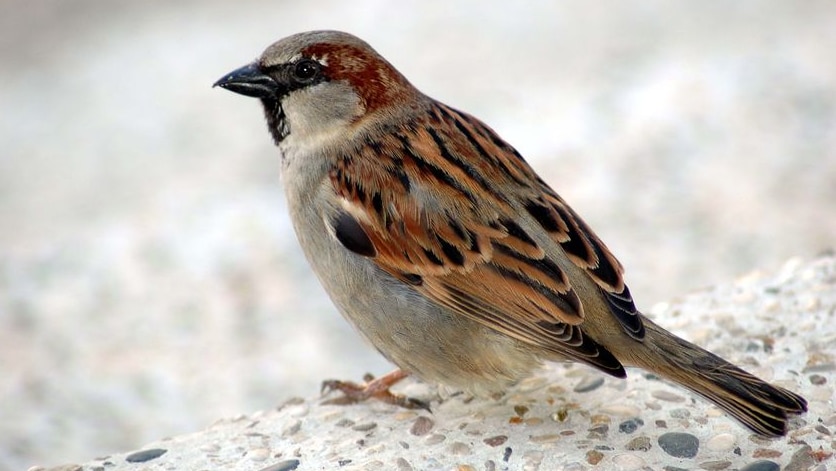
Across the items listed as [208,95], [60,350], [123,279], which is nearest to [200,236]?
[123,279]

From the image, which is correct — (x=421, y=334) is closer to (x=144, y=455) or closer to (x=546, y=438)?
(x=546, y=438)

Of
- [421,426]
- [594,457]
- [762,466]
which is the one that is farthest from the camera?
[421,426]

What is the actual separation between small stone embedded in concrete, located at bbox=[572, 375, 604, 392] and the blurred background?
157 cm

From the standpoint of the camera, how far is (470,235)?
3.53m

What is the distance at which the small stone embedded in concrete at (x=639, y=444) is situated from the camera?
A: 337cm

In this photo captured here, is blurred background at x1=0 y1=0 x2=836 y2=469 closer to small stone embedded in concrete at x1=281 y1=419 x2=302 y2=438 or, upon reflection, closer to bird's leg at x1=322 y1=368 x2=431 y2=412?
bird's leg at x1=322 y1=368 x2=431 y2=412

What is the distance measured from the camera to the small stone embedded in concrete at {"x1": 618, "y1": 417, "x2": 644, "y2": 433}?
137 inches

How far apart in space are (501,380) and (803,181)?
121 inches

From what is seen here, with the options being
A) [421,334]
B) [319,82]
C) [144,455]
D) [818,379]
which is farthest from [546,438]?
[319,82]

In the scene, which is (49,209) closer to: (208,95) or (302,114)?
(208,95)

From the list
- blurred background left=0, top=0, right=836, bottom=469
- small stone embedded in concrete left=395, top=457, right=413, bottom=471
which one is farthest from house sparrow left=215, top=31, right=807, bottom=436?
blurred background left=0, top=0, right=836, bottom=469

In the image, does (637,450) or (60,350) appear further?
(60,350)

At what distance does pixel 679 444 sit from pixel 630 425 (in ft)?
0.60

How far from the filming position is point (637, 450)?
132 inches
